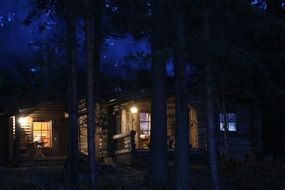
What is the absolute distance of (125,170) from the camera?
71.8 ft

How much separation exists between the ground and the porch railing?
2316 mm

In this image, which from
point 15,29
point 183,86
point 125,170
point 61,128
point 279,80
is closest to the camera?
point 183,86

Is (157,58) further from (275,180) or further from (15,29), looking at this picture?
(15,29)

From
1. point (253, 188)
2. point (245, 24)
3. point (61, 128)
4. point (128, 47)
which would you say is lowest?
point (253, 188)

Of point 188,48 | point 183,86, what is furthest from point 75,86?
point 188,48

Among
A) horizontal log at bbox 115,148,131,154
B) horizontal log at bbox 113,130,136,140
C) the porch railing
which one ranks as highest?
horizontal log at bbox 113,130,136,140

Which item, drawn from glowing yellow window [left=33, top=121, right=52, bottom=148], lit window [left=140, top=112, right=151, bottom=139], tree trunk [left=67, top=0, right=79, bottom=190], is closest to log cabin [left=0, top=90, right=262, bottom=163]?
lit window [left=140, top=112, right=151, bottom=139]

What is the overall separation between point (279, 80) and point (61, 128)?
12482mm

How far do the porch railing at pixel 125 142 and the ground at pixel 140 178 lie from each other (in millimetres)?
2316

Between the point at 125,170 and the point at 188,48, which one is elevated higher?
the point at 188,48

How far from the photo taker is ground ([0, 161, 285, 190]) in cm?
1828

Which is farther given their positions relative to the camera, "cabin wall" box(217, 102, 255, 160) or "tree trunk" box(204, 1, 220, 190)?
"cabin wall" box(217, 102, 255, 160)

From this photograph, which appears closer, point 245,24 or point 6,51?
point 245,24

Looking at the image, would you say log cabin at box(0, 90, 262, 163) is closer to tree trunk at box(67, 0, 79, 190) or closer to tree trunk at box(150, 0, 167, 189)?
tree trunk at box(67, 0, 79, 190)
